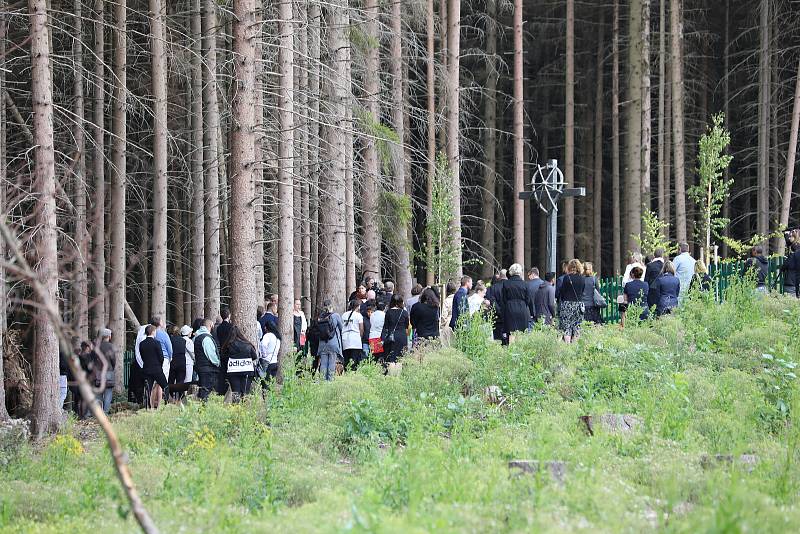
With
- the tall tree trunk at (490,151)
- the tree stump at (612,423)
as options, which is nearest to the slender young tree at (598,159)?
the tall tree trunk at (490,151)

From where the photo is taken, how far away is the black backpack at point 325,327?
16.8 m

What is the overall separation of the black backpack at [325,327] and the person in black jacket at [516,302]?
307 cm

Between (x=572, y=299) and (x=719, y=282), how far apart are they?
6335 mm

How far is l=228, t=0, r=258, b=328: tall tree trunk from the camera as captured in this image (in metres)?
15.0

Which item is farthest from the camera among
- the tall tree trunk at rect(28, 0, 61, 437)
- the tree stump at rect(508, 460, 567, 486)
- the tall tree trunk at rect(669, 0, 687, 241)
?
the tall tree trunk at rect(669, 0, 687, 241)

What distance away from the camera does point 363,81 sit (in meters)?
25.2

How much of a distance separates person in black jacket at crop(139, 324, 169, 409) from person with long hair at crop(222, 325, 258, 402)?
2604 mm

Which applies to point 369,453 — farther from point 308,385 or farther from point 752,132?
point 752,132

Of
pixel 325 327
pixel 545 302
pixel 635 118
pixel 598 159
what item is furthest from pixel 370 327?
pixel 598 159

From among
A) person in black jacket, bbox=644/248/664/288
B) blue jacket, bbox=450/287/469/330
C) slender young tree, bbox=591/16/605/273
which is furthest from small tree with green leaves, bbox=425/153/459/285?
slender young tree, bbox=591/16/605/273

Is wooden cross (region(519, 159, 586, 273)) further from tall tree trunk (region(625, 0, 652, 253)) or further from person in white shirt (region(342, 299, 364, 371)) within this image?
tall tree trunk (region(625, 0, 652, 253))

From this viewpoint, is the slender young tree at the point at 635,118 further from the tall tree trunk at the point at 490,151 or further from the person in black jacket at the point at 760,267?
the person in black jacket at the point at 760,267

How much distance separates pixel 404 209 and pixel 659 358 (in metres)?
11.1

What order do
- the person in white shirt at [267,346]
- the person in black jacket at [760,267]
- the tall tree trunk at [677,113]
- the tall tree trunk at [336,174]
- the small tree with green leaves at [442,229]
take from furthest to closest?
1. the tall tree trunk at [677,113]
2. the small tree with green leaves at [442,229]
3. the person in black jacket at [760,267]
4. the tall tree trunk at [336,174]
5. the person in white shirt at [267,346]
